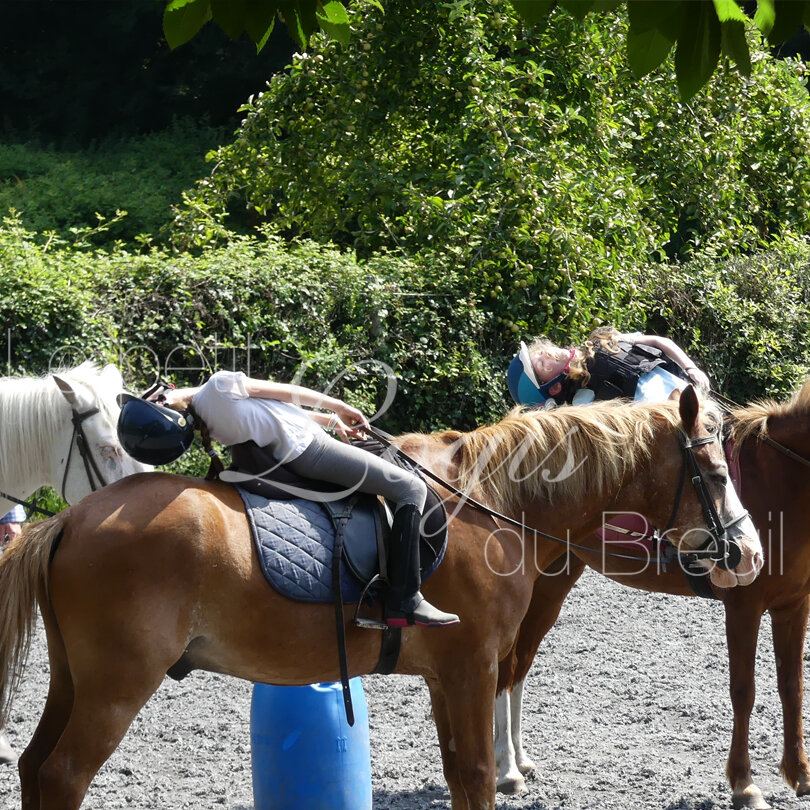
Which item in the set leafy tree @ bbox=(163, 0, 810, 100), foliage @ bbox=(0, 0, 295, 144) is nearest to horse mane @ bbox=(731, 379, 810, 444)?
leafy tree @ bbox=(163, 0, 810, 100)

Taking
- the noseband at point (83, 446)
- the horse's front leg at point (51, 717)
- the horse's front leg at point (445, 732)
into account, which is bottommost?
the horse's front leg at point (445, 732)

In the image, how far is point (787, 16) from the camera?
2492mm

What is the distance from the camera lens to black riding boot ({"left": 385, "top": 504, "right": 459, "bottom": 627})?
3252mm

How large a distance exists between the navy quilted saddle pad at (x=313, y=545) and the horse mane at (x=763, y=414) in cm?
195

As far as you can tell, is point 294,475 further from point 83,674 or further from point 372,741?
point 372,741

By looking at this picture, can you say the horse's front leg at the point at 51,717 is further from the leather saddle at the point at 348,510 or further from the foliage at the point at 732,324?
the foliage at the point at 732,324

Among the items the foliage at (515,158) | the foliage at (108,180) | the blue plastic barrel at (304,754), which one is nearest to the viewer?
the blue plastic barrel at (304,754)

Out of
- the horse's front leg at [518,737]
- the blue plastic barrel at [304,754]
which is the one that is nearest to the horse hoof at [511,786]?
the horse's front leg at [518,737]

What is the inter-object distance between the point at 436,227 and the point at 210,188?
337 cm

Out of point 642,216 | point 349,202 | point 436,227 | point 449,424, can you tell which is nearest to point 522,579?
point 449,424

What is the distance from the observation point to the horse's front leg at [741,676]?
4.23 meters

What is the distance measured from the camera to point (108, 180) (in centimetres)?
1638

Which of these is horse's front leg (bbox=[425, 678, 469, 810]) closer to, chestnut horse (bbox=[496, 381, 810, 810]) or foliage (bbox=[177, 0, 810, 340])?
chestnut horse (bbox=[496, 381, 810, 810])

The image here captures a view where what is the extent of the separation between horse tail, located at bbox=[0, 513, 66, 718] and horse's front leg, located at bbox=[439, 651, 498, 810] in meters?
1.39
